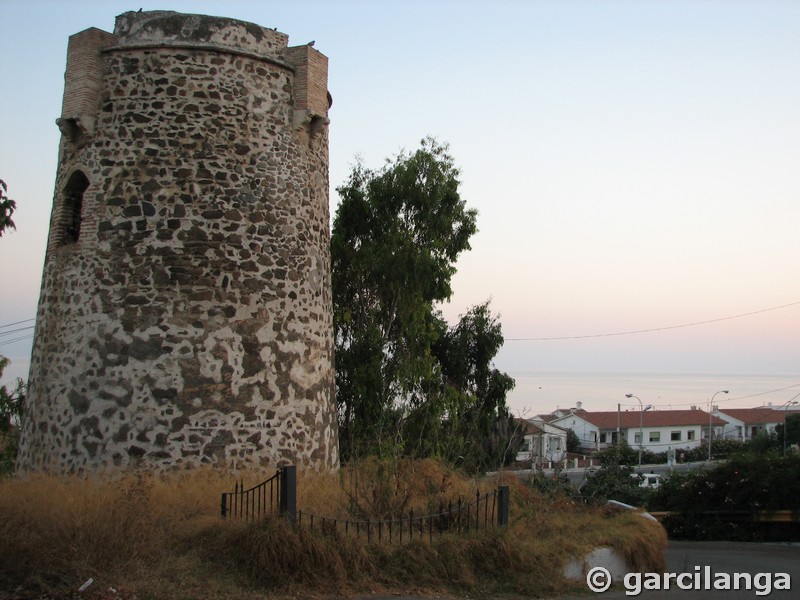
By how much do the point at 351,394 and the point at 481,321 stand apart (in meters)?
6.94

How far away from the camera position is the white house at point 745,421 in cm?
9044

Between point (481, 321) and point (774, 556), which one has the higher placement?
point (481, 321)

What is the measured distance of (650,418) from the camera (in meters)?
83.6

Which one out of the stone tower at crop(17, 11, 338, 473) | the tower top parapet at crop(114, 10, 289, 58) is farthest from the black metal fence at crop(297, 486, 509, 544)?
the tower top parapet at crop(114, 10, 289, 58)

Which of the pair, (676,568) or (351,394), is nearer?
(676,568)

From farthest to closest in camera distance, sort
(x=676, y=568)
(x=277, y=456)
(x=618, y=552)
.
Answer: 1. (x=676, y=568)
2. (x=277, y=456)
3. (x=618, y=552)

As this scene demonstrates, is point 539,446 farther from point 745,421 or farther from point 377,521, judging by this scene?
point 745,421

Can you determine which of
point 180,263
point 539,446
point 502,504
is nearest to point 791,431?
point 539,446

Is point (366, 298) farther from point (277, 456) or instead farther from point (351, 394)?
point (277, 456)

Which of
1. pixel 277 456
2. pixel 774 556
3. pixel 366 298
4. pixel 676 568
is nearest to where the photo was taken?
pixel 277 456

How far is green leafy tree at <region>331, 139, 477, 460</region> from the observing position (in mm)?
20219

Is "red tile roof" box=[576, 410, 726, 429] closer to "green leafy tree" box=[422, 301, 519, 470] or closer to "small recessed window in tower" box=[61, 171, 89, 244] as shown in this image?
"green leafy tree" box=[422, 301, 519, 470]

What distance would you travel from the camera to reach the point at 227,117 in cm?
1384

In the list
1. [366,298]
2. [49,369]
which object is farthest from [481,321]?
[49,369]
